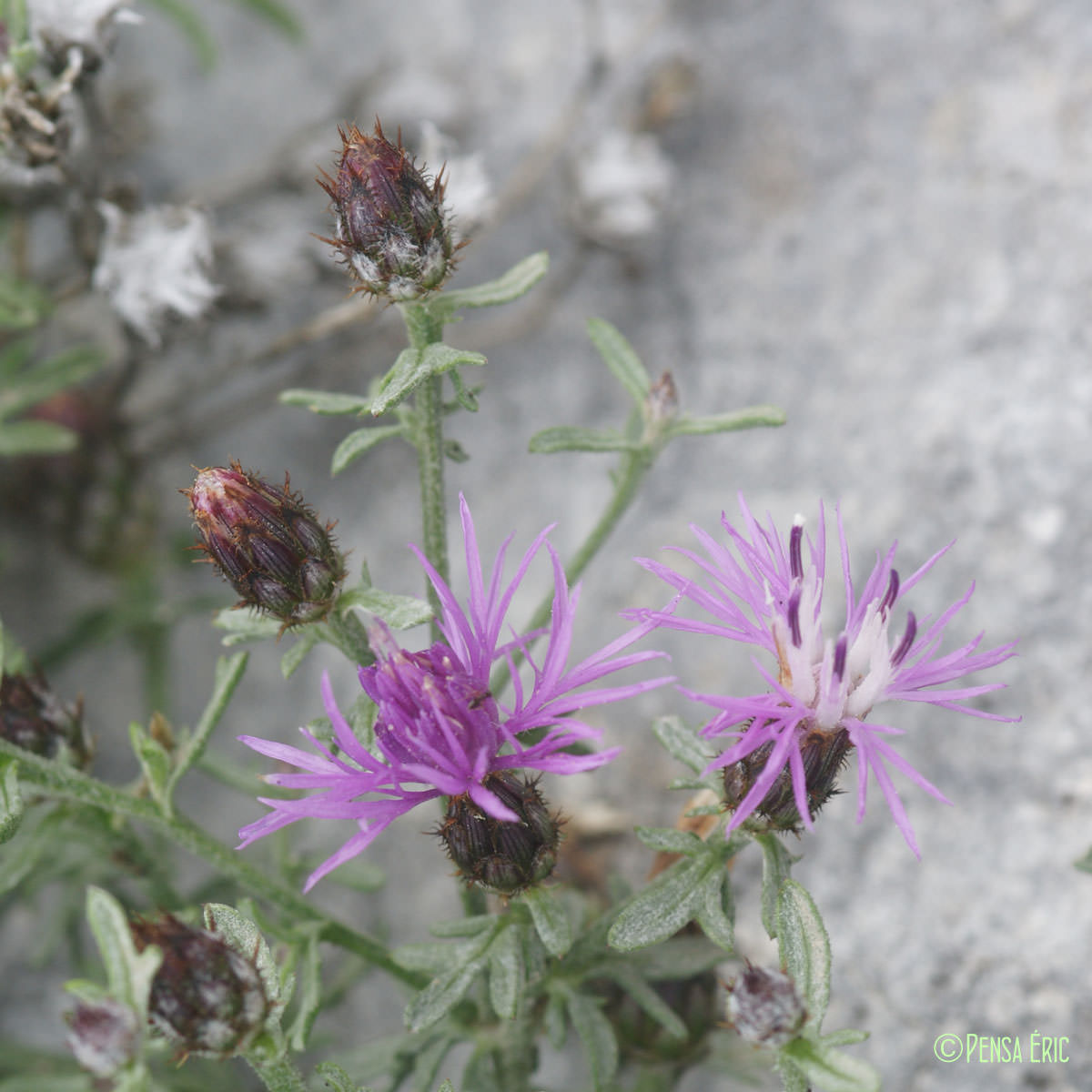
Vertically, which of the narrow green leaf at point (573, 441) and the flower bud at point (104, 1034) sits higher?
the narrow green leaf at point (573, 441)

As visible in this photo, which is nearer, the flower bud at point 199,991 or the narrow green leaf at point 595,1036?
the flower bud at point 199,991

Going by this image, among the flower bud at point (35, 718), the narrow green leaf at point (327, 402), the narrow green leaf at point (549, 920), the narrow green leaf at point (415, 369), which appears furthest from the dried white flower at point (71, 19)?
the narrow green leaf at point (549, 920)

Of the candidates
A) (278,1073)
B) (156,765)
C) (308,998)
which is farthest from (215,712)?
(278,1073)

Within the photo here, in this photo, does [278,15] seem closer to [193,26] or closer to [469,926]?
[193,26]

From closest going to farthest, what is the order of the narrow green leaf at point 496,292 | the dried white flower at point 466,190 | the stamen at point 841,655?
1. the stamen at point 841,655
2. the narrow green leaf at point 496,292
3. the dried white flower at point 466,190

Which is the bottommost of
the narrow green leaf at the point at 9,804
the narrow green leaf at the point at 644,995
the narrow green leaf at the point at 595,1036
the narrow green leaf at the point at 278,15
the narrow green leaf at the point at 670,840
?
the narrow green leaf at the point at 595,1036

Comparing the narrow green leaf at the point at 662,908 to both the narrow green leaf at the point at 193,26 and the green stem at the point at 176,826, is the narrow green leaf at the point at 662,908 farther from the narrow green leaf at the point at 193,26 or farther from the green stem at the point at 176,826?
the narrow green leaf at the point at 193,26

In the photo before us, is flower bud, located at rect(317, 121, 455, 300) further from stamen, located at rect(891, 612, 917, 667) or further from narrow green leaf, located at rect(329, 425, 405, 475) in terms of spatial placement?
stamen, located at rect(891, 612, 917, 667)
